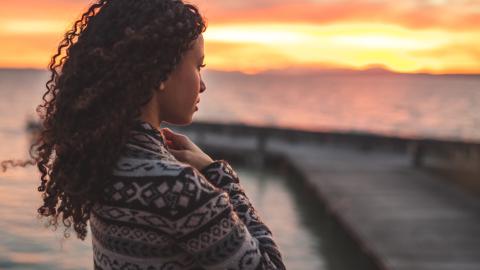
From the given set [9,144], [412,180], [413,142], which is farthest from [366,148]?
[9,144]

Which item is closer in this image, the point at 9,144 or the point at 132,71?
the point at 132,71

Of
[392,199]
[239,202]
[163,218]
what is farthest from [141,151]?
[392,199]

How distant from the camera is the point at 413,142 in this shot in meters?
24.6

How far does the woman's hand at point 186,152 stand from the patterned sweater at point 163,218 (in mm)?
186

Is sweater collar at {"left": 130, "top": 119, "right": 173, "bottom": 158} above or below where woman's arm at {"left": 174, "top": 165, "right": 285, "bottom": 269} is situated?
above

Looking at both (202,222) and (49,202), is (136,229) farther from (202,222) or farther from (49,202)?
(49,202)

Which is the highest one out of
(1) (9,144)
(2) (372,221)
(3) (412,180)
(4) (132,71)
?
(4) (132,71)

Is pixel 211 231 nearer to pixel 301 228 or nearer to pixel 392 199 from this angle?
pixel 392 199

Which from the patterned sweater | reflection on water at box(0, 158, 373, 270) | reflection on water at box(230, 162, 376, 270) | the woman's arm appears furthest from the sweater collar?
reflection on water at box(230, 162, 376, 270)

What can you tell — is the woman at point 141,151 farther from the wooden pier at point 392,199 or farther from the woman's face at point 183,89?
the wooden pier at point 392,199

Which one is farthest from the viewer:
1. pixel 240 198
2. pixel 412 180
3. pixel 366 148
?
pixel 366 148

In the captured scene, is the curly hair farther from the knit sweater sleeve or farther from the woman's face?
the knit sweater sleeve

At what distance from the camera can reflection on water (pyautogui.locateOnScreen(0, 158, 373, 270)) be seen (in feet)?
36.7

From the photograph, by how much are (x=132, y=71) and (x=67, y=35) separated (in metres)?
0.32
